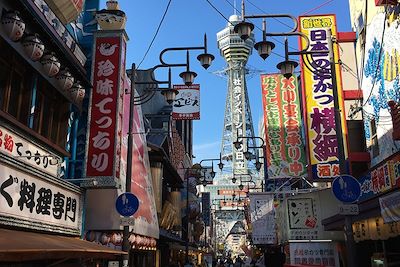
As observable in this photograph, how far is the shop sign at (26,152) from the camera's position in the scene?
30.8ft

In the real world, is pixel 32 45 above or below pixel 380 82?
below

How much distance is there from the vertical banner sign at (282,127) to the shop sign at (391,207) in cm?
1203

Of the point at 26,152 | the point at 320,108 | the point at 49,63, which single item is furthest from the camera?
the point at 320,108

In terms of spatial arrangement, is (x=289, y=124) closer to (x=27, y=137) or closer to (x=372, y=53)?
(x=372, y=53)

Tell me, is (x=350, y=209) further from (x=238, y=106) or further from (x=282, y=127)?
(x=238, y=106)

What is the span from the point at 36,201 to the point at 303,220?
15989 millimetres

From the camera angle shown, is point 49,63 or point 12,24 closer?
point 12,24

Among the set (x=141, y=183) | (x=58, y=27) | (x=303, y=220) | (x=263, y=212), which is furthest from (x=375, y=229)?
(x=263, y=212)

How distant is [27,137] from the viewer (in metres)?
10.6

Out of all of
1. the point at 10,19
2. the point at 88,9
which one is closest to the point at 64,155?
the point at 10,19

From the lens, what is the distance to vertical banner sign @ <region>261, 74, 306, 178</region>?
2386cm

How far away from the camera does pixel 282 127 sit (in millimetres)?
24672

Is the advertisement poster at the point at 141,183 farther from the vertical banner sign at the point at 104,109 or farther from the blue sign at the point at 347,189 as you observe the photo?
the blue sign at the point at 347,189

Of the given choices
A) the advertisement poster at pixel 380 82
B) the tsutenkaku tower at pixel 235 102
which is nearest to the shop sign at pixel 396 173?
the advertisement poster at pixel 380 82
